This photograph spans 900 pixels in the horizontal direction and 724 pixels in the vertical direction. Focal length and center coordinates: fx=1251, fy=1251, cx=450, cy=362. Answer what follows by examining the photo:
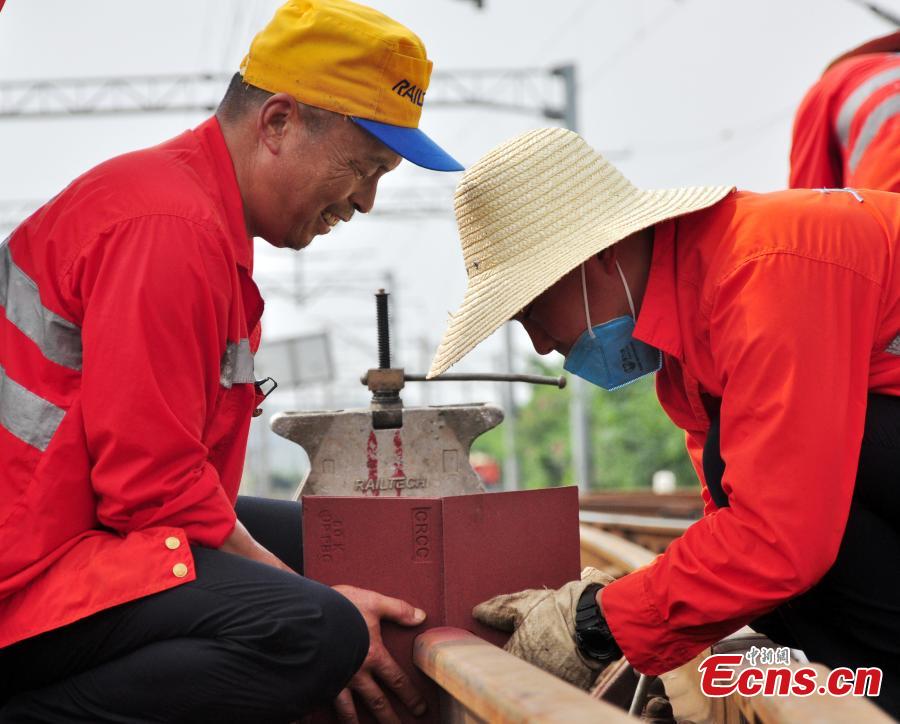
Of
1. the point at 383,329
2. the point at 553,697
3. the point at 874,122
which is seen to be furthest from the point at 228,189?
the point at 874,122

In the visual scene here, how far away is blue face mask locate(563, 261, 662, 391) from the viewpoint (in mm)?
2824

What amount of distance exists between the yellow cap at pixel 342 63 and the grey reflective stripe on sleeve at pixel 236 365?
0.59 m

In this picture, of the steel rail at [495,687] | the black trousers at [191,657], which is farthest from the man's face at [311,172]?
the steel rail at [495,687]

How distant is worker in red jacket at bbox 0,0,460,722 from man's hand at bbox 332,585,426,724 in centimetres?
21

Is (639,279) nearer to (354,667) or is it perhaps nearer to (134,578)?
(354,667)

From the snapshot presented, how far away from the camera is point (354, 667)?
2.70m

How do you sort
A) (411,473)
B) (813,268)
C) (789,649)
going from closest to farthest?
(813,268), (789,649), (411,473)

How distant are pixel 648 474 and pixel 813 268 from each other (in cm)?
3568

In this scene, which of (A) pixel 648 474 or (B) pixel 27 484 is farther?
(A) pixel 648 474

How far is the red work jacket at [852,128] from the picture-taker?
4.54 meters

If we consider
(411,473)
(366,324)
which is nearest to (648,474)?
(366,324)

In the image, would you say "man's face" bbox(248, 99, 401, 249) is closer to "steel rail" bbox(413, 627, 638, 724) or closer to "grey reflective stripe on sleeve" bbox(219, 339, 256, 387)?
"grey reflective stripe on sleeve" bbox(219, 339, 256, 387)

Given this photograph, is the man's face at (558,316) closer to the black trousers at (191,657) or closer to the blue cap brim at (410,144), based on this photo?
the blue cap brim at (410,144)

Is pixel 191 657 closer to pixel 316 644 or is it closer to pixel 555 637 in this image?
pixel 316 644
